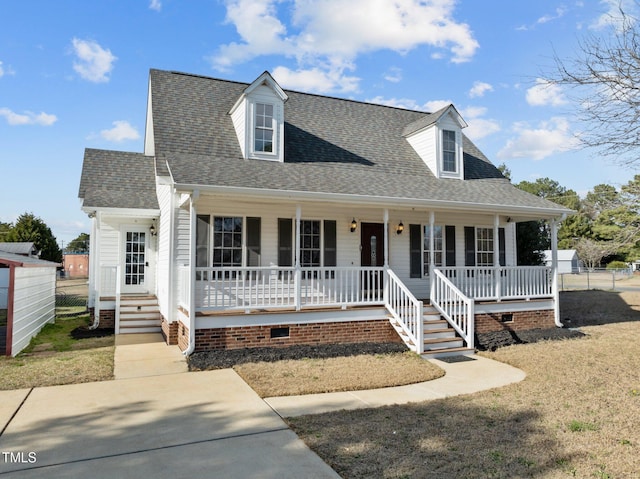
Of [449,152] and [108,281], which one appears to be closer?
[108,281]

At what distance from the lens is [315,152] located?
12180 mm

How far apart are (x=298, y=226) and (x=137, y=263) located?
20.8ft

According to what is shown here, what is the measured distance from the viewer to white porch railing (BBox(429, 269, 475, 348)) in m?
9.53

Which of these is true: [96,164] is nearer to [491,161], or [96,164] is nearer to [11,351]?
[11,351]

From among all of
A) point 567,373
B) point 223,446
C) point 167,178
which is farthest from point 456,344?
point 167,178

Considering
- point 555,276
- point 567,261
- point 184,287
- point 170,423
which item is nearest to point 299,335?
point 184,287

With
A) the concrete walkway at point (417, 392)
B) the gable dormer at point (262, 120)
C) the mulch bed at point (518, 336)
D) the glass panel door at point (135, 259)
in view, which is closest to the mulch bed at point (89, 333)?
the glass panel door at point (135, 259)

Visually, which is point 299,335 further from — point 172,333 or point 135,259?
point 135,259

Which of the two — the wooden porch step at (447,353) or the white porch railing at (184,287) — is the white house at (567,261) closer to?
the wooden porch step at (447,353)

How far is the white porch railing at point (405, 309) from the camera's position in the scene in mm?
9016

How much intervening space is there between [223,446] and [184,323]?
192 inches

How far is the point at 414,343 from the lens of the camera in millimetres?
9203

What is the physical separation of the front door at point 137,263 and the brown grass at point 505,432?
919 centimetres

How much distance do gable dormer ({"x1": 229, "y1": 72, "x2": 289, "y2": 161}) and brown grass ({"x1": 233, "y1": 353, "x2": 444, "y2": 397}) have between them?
5451mm
